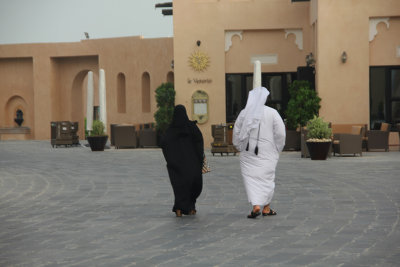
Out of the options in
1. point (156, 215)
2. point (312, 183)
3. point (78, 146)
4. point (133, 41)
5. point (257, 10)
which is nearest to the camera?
point (156, 215)

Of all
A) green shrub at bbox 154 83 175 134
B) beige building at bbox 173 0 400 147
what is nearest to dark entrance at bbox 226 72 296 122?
beige building at bbox 173 0 400 147

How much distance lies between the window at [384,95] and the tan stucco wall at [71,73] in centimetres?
946

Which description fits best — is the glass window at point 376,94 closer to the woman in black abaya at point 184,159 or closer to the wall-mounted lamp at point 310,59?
the wall-mounted lamp at point 310,59

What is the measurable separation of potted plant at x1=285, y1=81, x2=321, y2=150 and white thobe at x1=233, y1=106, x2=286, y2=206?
11156mm

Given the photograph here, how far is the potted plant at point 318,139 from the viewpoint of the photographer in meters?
14.9

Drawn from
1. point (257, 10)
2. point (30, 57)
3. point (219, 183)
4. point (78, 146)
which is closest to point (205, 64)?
point (257, 10)

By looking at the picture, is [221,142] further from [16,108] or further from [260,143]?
[16,108]

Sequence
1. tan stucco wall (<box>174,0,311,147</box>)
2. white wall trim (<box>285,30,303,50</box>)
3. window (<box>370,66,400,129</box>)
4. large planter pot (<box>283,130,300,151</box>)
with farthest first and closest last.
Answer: white wall trim (<box>285,30,303,50</box>) → tan stucco wall (<box>174,0,311,147</box>) → window (<box>370,66,400,129</box>) → large planter pot (<box>283,130,300,151</box>)

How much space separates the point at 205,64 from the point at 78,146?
231 inches

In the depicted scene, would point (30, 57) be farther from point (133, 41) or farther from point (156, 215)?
point (156, 215)

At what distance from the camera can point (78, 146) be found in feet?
76.8

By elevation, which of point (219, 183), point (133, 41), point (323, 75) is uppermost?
point (133, 41)

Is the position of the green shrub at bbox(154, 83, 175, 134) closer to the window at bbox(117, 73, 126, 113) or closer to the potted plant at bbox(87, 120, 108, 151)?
the potted plant at bbox(87, 120, 108, 151)

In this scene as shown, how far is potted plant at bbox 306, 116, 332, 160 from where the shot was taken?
49.0ft
